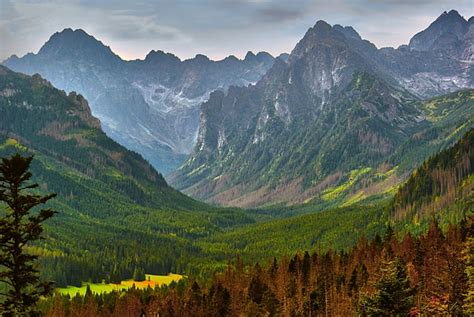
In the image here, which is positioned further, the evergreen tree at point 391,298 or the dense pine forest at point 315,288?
the dense pine forest at point 315,288

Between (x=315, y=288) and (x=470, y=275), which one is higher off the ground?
(x=470, y=275)

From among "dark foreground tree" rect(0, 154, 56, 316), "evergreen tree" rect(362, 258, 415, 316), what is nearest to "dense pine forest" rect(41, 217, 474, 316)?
"evergreen tree" rect(362, 258, 415, 316)

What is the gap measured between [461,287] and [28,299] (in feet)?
166

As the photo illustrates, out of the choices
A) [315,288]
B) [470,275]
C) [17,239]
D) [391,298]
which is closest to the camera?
[17,239]

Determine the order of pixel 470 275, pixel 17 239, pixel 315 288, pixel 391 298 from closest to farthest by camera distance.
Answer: pixel 17 239 < pixel 391 298 < pixel 470 275 < pixel 315 288

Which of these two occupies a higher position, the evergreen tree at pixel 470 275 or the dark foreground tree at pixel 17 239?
the dark foreground tree at pixel 17 239

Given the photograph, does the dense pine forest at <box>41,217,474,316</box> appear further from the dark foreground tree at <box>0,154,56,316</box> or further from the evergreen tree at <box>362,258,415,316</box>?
the dark foreground tree at <box>0,154,56,316</box>

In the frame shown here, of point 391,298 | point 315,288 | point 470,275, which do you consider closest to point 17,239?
point 391,298

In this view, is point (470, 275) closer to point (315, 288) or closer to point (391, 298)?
point (391, 298)

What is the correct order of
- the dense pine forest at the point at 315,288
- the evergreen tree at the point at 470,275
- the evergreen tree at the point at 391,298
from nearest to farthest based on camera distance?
the evergreen tree at the point at 391,298 < the evergreen tree at the point at 470,275 < the dense pine forest at the point at 315,288

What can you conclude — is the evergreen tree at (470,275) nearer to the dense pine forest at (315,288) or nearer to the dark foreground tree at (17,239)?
the dense pine forest at (315,288)

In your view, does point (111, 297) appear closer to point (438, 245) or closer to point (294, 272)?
point (294, 272)

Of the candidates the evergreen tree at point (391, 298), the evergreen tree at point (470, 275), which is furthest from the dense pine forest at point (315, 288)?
the evergreen tree at point (391, 298)

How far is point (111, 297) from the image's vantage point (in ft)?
606
